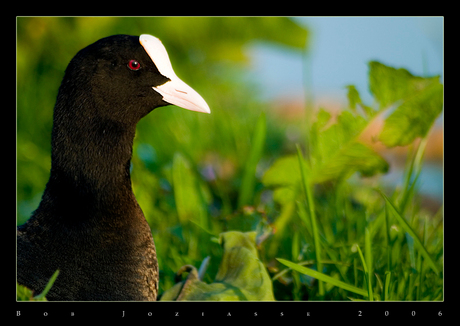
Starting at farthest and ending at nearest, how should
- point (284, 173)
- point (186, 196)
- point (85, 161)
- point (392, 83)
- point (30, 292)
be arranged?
point (186, 196) < point (284, 173) < point (392, 83) < point (85, 161) < point (30, 292)

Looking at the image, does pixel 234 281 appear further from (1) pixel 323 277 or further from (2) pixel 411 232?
(2) pixel 411 232

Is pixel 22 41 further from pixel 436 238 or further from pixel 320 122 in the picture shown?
pixel 436 238

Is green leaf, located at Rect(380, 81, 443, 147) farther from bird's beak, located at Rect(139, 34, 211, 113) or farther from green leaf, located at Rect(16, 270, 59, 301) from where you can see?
green leaf, located at Rect(16, 270, 59, 301)

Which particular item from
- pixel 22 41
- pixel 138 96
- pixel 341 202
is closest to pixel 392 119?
pixel 341 202

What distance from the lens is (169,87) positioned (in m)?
1.61

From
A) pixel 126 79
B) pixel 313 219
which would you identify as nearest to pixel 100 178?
pixel 126 79

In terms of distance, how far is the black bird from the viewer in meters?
1.48

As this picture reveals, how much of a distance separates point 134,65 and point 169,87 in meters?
0.12

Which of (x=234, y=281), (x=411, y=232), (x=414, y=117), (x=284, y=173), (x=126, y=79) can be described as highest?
(x=126, y=79)

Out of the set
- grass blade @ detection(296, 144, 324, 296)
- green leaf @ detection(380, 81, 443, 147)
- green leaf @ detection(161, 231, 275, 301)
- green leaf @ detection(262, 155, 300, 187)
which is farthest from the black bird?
green leaf @ detection(380, 81, 443, 147)

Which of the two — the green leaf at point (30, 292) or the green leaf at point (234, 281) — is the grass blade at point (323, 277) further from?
the green leaf at point (30, 292)

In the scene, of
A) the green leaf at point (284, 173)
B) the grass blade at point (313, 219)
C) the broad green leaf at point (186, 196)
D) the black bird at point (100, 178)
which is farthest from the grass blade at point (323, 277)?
the broad green leaf at point (186, 196)

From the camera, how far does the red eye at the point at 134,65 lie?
61.8 inches

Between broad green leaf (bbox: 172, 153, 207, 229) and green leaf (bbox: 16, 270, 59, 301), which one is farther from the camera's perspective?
broad green leaf (bbox: 172, 153, 207, 229)
